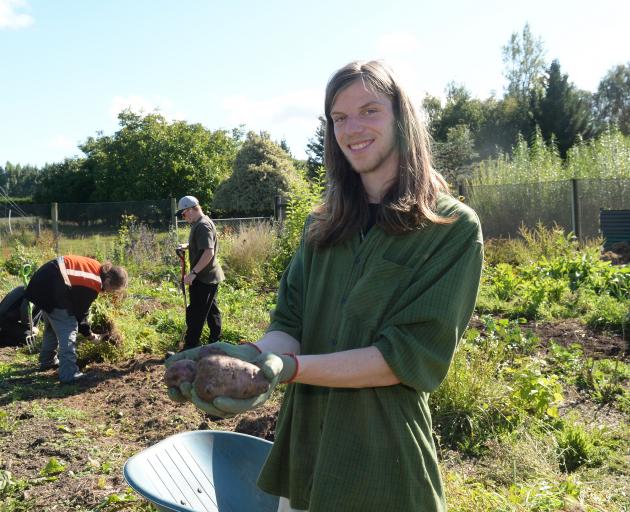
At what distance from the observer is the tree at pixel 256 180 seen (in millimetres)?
24875

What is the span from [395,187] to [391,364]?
0.49m

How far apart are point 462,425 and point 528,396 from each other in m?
0.50

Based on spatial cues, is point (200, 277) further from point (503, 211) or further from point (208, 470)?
point (503, 211)

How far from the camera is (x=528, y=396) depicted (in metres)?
4.23

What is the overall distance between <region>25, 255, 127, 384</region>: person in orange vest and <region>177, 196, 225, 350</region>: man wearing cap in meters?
0.83

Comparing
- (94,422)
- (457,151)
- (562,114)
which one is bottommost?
(94,422)

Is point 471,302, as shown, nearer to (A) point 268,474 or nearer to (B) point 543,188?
(A) point 268,474

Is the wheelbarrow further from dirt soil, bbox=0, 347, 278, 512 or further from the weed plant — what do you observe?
the weed plant

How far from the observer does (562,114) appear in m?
34.5

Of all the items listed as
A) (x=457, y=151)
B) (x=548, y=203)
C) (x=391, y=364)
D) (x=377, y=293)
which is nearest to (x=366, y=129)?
(x=377, y=293)

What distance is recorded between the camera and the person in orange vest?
6.13m

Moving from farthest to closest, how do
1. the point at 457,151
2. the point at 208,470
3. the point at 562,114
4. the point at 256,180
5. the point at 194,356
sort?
1. the point at 562,114
2. the point at 457,151
3. the point at 256,180
4. the point at 208,470
5. the point at 194,356

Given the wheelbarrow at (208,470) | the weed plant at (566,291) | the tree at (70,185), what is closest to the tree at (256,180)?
the tree at (70,185)

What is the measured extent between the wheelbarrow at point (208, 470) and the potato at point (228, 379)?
106 centimetres
